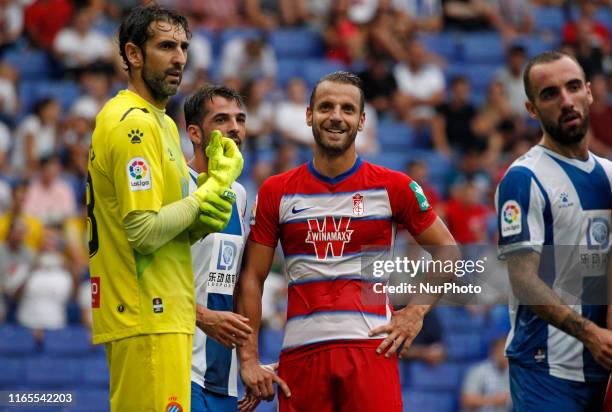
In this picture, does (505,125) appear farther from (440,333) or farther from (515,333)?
(515,333)

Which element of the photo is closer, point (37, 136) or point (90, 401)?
point (90, 401)

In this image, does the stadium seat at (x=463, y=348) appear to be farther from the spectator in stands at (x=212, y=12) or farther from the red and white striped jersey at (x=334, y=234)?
the spectator in stands at (x=212, y=12)

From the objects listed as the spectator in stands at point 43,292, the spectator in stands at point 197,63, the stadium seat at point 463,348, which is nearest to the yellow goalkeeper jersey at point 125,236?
the spectator in stands at point 43,292

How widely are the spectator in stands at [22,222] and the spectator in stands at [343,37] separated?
5.17m

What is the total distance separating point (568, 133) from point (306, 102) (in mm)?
8682

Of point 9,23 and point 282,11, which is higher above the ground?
point 282,11

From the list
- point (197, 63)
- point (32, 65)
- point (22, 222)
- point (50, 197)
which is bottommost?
point (22, 222)

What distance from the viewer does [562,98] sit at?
5836 millimetres

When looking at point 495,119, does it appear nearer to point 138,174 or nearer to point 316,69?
point 316,69

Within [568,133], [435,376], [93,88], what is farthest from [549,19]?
[568,133]

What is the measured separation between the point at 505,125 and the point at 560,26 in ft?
11.1

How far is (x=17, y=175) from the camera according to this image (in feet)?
43.6

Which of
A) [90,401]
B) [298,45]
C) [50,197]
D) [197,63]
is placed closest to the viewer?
[90,401]

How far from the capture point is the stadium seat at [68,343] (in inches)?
457
